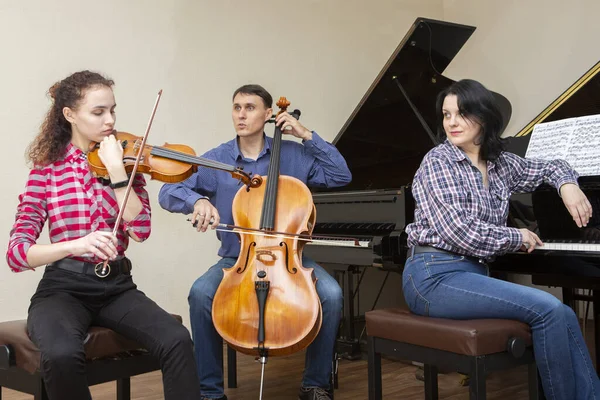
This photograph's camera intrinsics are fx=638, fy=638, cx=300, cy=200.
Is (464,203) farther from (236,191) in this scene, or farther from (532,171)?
(236,191)

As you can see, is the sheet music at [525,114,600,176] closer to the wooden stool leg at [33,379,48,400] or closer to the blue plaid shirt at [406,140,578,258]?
the blue plaid shirt at [406,140,578,258]

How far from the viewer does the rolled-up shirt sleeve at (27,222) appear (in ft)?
5.86

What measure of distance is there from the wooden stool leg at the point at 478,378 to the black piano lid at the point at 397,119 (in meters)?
1.58

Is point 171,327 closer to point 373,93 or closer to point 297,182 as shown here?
point 297,182

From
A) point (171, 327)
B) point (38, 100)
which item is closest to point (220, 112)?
point (38, 100)

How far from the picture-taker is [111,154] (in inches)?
72.4

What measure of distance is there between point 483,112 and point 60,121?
1370 mm

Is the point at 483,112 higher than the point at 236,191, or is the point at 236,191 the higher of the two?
the point at 483,112

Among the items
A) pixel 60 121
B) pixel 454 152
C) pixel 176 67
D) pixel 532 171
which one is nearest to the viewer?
pixel 60 121

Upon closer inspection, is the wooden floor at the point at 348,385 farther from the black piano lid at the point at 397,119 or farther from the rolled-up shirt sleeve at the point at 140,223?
the rolled-up shirt sleeve at the point at 140,223

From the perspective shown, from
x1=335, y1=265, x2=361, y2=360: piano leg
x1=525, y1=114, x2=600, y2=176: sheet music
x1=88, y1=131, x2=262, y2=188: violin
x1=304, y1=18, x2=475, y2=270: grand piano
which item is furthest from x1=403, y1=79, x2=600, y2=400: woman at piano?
x1=335, y1=265, x2=361, y2=360: piano leg

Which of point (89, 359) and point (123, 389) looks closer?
point (89, 359)

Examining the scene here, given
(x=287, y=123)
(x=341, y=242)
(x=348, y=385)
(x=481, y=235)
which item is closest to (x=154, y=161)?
(x=287, y=123)

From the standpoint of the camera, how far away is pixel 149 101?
12.0 ft
